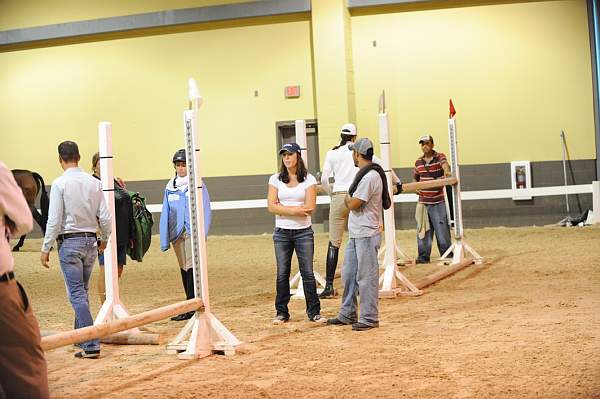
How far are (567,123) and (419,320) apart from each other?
11.4 metres

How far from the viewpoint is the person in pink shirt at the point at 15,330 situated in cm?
390

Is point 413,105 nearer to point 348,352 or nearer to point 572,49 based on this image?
point 572,49

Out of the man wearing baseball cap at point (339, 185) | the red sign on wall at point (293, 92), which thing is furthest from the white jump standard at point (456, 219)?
the red sign on wall at point (293, 92)

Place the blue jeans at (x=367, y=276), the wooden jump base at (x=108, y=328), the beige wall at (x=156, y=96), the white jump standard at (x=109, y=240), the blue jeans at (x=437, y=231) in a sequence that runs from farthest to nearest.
Answer: 1. the beige wall at (x=156, y=96)
2. the blue jeans at (x=437, y=231)
3. the blue jeans at (x=367, y=276)
4. the white jump standard at (x=109, y=240)
5. the wooden jump base at (x=108, y=328)

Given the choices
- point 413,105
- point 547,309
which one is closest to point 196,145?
point 547,309

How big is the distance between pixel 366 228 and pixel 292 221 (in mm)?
775

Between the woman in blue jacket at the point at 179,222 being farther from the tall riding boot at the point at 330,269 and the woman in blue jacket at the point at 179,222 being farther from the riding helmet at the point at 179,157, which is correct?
the tall riding boot at the point at 330,269

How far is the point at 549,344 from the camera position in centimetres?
696

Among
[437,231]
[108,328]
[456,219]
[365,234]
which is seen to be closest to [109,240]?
[108,328]

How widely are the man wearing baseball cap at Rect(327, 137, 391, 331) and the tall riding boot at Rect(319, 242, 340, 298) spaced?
1.70 m

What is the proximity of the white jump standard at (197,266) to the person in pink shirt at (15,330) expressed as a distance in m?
3.26

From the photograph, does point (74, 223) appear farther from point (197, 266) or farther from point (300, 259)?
point (300, 259)

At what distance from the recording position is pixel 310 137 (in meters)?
20.2

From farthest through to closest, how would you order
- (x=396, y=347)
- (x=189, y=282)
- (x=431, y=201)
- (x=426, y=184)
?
(x=431, y=201), (x=426, y=184), (x=189, y=282), (x=396, y=347)
